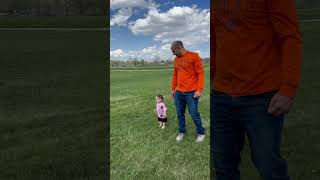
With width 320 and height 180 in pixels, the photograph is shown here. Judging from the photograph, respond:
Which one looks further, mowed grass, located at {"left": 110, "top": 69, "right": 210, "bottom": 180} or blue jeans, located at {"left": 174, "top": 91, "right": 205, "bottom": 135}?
blue jeans, located at {"left": 174, "top": 91, "right": 205, "bottom": 135}

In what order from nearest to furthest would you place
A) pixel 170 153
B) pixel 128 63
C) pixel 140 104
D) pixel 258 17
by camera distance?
1. pixel 258 17
2. pixel 128 63
3. pixel 170 153
4. pixel 140 104

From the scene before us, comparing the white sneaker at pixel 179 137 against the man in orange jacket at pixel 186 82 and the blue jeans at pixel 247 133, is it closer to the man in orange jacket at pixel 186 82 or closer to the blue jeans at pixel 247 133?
the man in orange jacket at pixel 186 82

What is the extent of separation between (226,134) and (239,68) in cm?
33

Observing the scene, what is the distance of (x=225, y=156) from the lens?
2395 mm

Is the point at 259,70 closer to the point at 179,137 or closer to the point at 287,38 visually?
the point at 287,38

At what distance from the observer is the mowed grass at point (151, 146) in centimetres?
434

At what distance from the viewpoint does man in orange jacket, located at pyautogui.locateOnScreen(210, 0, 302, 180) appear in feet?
6.98

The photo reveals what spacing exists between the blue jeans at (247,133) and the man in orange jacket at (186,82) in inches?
72.5
